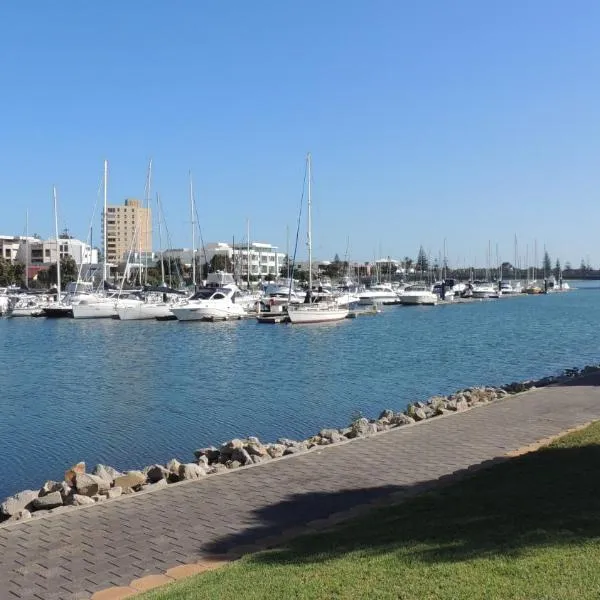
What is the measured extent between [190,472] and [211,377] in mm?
21099

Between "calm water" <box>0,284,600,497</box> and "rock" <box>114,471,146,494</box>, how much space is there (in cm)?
368

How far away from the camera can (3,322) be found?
73.7m

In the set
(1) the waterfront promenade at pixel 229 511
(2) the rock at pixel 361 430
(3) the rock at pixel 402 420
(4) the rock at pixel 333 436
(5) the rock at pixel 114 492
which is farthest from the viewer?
(3) the rock at pixel 402 420

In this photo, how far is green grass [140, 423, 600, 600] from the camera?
5.77 metres

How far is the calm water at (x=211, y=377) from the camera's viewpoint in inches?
766

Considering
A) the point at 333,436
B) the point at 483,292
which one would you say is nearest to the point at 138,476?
the point at 333,436

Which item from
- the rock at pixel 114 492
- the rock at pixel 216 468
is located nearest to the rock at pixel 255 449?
the rock at pixel 216 468

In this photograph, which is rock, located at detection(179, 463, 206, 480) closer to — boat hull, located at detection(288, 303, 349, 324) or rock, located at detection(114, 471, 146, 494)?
rock, located at detection(114, 471, 146, 494)

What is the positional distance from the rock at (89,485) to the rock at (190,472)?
1188 millimetres

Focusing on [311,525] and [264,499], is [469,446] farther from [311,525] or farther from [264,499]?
[311,525]

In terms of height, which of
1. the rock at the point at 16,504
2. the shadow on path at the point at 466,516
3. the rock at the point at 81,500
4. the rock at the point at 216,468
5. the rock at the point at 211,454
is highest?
the shadow on path at the point at 466,516

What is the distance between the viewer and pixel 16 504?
35.4 ft

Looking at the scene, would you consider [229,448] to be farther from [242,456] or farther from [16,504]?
[16,504]

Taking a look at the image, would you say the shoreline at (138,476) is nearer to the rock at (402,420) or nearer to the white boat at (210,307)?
the rock at (402,420)
